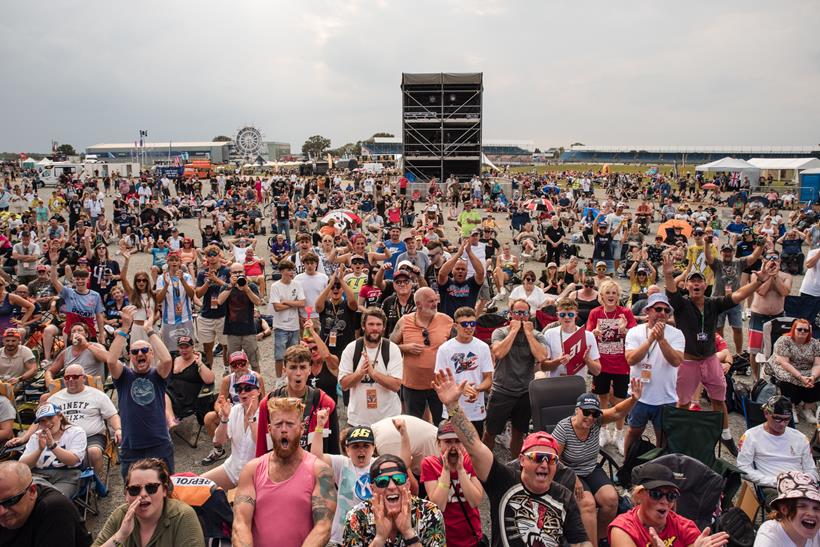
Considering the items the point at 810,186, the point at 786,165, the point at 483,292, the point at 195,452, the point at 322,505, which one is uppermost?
the point at 786,165

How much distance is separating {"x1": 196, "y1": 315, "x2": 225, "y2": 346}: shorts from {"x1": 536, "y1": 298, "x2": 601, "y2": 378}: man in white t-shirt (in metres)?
4.50

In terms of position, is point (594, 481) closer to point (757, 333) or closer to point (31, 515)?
point (31, 515)

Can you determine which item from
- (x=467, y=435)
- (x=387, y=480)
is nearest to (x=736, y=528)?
(x=467, y=435)

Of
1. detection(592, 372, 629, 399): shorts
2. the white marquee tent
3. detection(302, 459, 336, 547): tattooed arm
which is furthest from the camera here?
the white marquee tent

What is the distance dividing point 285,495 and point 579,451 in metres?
2.16

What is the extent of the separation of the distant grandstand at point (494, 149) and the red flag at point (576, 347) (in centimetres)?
9223

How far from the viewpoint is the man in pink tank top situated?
128 inches

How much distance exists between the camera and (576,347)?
18.5 ft

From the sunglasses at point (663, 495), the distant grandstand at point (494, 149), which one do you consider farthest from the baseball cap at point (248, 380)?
the distant grandstand at point (494, 149)

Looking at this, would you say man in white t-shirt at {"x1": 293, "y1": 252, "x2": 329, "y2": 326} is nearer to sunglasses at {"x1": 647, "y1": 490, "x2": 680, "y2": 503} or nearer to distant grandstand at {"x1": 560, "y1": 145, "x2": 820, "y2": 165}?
sunglasses at {"x1": 647, "y1": 490, "x2": 680, "y2": 503}

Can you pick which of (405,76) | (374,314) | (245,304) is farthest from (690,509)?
(405,76)

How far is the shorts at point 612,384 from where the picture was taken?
614cm

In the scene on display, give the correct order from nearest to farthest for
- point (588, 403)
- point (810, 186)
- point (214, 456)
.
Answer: point (588, 403)
point (214, 456)
point (810, 186)

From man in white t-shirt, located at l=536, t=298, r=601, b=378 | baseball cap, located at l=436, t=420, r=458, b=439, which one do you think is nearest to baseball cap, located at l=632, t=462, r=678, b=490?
baseball cap, located at l=436, t=420, r=458, b=439
